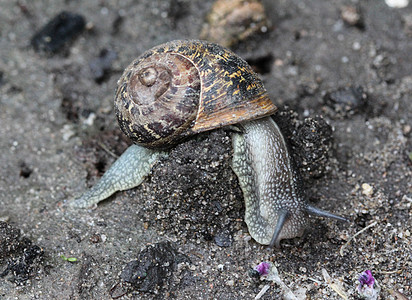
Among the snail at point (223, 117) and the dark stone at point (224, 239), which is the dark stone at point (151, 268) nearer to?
the dark stone at point (224, 239)

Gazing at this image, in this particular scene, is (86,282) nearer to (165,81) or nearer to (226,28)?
(165,81)

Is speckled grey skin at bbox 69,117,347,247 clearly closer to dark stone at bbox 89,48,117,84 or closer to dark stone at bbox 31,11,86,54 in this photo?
dark stone at bbox 89,48,117,84

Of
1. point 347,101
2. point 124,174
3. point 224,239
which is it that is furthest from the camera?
point 347,101

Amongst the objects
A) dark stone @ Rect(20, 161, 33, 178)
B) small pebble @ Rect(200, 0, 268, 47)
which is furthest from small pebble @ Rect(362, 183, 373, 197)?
dark stone @ Rect(20, 161, 33, 178)

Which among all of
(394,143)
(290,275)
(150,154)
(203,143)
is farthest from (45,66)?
(394,143)

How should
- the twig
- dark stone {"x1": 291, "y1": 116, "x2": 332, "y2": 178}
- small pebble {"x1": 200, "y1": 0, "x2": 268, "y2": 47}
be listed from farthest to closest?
1. small pebble {"x1": 200, "y1": 0, "x2": 268, "y2": 47}
2. dark stone {"x1": 291, "y1": 116, "x2": 332, "y2": 178}
3. the twig

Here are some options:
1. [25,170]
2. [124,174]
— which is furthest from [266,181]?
[25,170]

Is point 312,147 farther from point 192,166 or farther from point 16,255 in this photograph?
point 16,255
